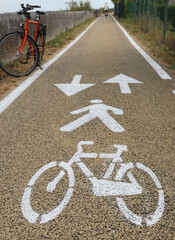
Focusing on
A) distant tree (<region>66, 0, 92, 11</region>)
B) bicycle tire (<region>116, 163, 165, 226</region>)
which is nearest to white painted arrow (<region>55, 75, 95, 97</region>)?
bicycle tire (<region>116, 163, 165, 226</region>)

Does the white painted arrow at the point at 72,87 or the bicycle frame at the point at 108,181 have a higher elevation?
the white painted arrow at the point at 72,87

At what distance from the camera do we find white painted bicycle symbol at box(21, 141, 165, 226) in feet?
6.20

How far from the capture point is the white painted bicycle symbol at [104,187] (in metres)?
1.89

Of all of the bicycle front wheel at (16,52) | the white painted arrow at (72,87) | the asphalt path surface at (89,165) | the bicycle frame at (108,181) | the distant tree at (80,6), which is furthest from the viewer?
the distant tree at (80,6)

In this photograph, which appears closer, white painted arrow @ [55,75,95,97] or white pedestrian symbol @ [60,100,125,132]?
white pedestrian symbol @ [60,100,125,132]

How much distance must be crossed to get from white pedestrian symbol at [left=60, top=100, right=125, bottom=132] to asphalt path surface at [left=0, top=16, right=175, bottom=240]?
0.04 ft

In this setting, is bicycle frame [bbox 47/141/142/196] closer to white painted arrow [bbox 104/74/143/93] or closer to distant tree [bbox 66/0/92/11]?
white painted arrow [bbox 104/74/143/93]

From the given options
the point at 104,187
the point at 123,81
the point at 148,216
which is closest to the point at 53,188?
the point at 104,187

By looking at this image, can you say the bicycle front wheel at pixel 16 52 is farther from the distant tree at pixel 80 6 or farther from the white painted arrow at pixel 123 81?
the distant tree at pixel 80 6

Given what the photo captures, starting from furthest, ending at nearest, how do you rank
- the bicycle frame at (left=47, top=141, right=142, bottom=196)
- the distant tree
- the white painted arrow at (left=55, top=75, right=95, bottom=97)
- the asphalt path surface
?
the distant tree
the white painted arrow at (left=55, top=75, right=95, bottom=97)
the bicycle frame at (left=47, top=141, right=142, bottom=196)
the asphalt path surface

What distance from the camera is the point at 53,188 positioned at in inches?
85.6

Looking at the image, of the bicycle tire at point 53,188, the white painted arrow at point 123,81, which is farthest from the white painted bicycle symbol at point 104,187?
the white painted arrow at point 123,81

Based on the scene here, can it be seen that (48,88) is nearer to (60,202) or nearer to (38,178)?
(38,178)

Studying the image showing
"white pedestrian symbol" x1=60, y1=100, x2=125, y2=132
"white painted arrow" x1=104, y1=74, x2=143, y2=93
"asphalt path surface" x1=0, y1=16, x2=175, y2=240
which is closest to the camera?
"asphalt path surface" x1=0, y1=16, x2=175, y2=240
